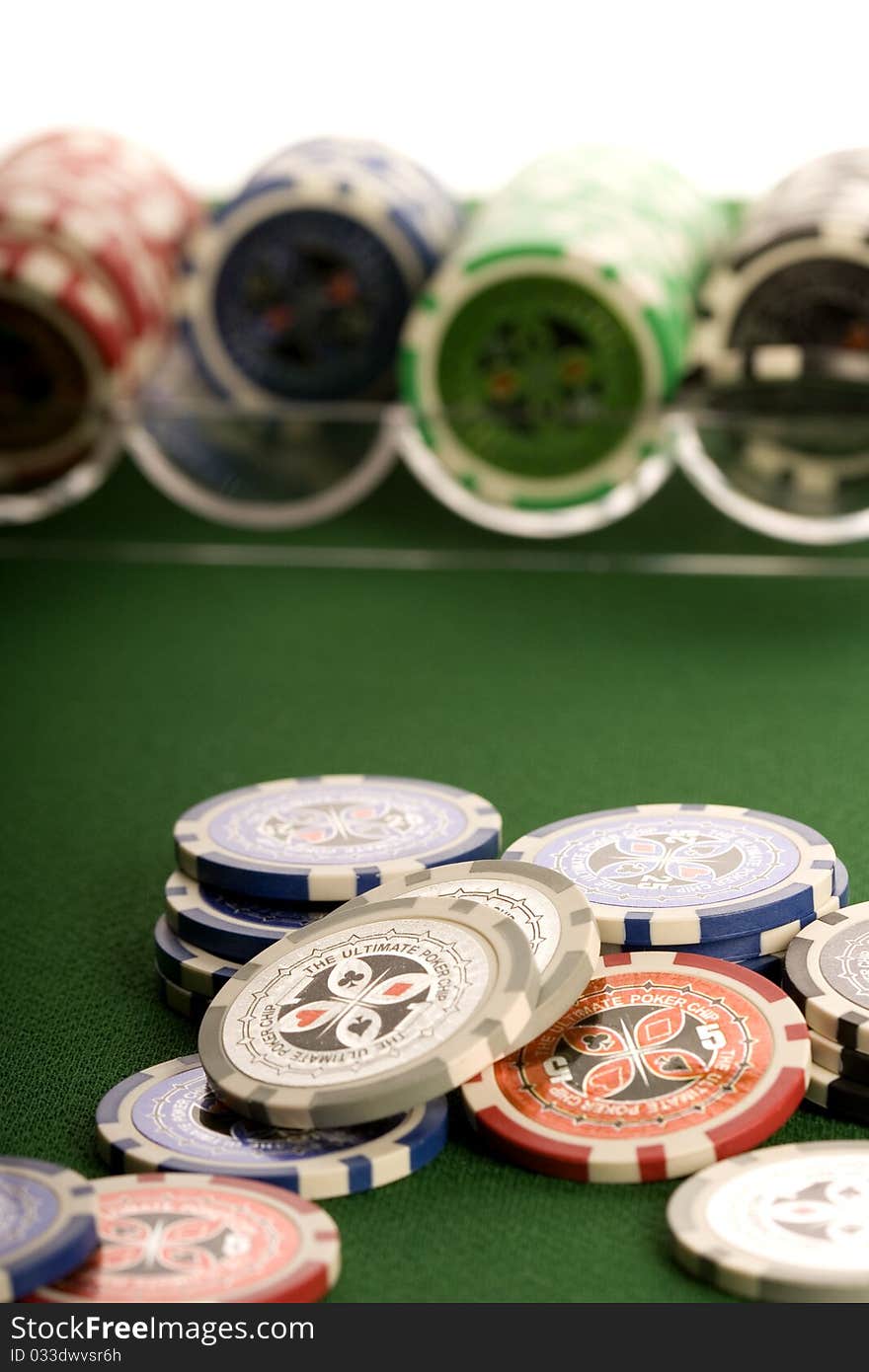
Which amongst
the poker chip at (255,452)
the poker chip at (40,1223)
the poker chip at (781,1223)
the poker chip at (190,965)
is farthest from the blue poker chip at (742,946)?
the poker chip at (255,452)

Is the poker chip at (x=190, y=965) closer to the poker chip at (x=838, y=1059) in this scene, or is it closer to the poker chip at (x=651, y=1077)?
the poker chip at (x=651, y=1077)

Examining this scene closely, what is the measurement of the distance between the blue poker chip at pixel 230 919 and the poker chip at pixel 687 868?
23cm

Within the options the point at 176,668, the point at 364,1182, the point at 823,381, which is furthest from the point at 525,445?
the point at 364,1182

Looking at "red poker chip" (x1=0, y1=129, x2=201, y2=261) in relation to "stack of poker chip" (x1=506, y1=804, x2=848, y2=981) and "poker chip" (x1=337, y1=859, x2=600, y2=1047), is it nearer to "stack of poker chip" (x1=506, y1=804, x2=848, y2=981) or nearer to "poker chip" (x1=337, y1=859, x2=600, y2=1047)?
"stack of poker chip" (x1=506, y1=804, x2=848, y2=981)

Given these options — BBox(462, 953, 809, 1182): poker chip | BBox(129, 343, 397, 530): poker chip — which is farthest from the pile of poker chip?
BBox(129, 343, 397, 530): poker chip

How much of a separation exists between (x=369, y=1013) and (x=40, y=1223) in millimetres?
340

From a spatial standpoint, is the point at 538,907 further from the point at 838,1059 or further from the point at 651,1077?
the point at 838,1059

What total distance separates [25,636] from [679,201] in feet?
5.46

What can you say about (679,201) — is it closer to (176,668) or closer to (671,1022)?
(176,668)

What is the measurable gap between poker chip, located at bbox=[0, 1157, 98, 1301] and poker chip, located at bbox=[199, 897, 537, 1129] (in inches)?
6.5

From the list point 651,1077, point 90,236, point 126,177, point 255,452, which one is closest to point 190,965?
point 651,1077

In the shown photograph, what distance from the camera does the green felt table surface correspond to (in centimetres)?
140

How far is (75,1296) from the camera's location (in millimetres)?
1220

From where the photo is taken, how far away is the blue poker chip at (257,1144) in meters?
1.40
